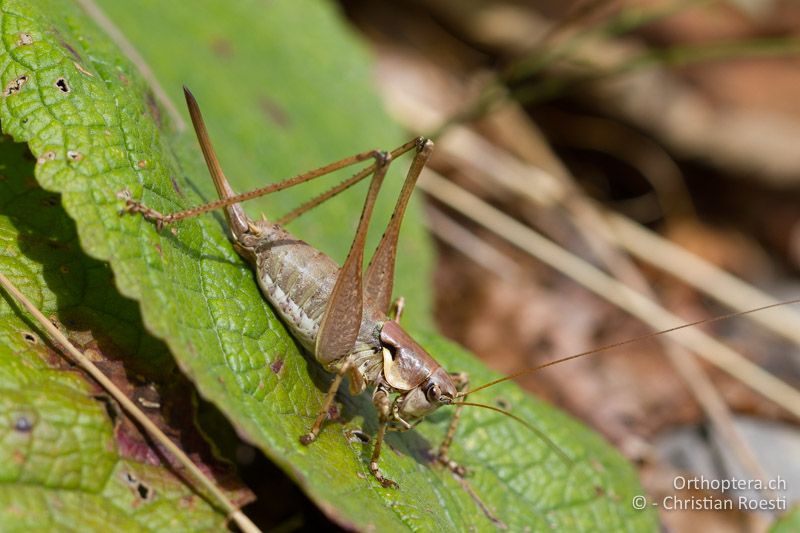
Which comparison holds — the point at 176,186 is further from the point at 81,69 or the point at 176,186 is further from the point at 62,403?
the point at 62,403

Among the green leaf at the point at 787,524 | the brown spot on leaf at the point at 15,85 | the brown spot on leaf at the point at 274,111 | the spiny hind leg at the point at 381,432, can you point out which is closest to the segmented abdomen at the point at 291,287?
the spiny hind leg at the point at 381,432

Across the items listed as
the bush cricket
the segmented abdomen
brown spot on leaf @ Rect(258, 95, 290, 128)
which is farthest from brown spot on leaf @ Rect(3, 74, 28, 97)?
brown spot on leaf @ Rect(258, 95, 290, 128)

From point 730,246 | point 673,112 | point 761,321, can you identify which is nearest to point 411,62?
point 673,112

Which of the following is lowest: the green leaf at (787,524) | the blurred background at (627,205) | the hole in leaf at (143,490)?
the hole in leaf at (143,490)

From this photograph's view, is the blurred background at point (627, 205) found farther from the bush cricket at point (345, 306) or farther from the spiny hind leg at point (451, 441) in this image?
the bush cricket at point (345, 306)

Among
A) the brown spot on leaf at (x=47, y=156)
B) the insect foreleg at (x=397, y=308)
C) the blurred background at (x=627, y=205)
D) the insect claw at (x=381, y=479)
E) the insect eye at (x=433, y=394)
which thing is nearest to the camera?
the brown spot on leaf at (x=47, y=156)

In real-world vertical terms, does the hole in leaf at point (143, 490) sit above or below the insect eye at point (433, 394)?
below

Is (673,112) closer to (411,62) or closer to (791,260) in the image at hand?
(791,260)

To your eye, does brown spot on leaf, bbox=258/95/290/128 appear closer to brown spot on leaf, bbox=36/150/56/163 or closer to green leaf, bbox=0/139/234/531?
green leaf, bbox=0/139/234/531
